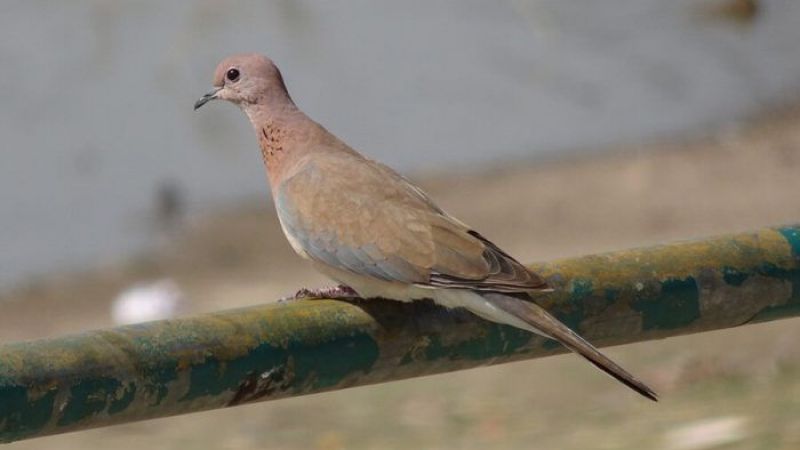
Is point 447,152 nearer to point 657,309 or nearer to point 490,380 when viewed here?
point 490,380

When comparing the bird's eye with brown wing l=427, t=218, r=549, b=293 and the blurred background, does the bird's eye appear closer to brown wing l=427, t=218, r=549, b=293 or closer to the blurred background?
brown wing l=427, t=218, r=549, b=293

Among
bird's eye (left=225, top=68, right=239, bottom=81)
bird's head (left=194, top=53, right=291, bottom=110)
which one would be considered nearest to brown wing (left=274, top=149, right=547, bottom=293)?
bird's head (left=194, top=53, right=291, bottom=110)

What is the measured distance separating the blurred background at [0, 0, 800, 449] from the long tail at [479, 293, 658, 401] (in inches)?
132

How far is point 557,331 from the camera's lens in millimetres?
3107

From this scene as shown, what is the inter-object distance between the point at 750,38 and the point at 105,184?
154 inches

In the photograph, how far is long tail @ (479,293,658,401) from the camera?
3.01 meters

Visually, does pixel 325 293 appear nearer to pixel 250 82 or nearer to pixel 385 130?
pixel 250 82

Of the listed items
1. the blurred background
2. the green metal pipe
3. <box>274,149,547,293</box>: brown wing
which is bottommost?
the green metal pipe

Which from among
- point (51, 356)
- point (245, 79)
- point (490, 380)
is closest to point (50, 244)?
point (490, 380)

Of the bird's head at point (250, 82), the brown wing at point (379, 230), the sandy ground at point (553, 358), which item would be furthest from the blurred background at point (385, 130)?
the brown wing at point (379, 230)

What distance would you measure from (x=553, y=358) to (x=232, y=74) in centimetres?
242

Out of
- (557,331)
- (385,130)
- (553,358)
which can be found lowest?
(557,331)

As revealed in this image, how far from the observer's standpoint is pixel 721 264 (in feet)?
10.8

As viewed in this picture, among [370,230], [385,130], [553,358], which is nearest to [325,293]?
[370,230]
